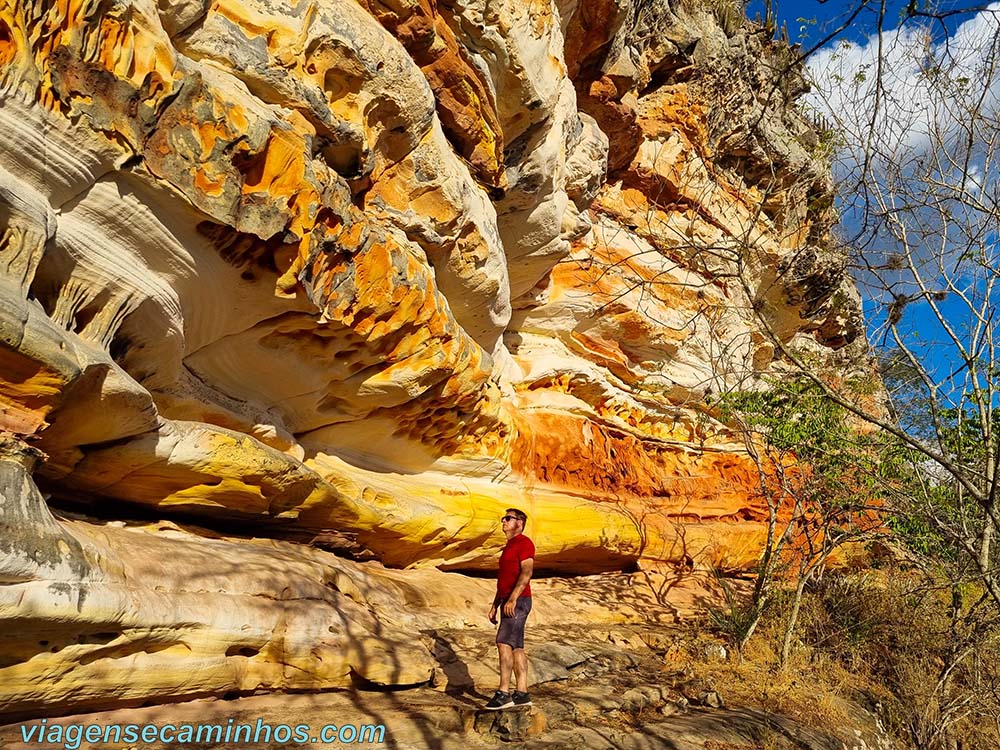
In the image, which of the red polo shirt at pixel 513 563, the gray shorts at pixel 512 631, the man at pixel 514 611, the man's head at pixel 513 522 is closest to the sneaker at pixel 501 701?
the man at pixel 514 611

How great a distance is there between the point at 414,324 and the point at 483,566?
130 inches

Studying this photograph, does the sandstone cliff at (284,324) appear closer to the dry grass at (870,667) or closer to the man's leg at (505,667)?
the man's leg at (505,667)

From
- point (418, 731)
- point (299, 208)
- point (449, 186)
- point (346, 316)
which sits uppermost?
point (449, 186)

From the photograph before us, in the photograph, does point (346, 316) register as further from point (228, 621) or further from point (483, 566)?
→ point (483, 566)

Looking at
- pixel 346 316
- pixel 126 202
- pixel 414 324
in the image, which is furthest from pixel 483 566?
pixel 126 202

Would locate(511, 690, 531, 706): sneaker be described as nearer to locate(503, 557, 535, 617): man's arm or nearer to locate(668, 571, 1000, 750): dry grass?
locate(503, 557, 535, 617): man's arm

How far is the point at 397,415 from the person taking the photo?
20.0 feet

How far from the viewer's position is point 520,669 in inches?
158

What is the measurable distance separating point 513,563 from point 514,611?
1.02 ft

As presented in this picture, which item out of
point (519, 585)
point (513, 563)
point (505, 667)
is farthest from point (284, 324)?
point (505, 667)

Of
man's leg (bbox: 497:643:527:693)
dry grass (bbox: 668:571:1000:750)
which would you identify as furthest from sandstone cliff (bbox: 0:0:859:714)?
dry grass (bbox: 668:571:1000:750)

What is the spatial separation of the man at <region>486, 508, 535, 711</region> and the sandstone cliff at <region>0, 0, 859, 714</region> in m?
0.69

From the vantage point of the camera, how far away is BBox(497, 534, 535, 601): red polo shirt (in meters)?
4.24

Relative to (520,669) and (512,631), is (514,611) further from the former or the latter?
(520,669)
